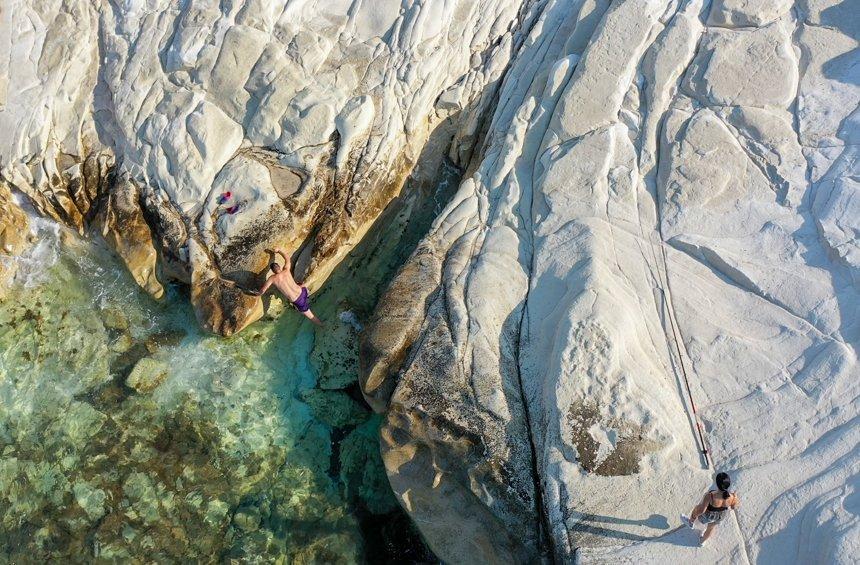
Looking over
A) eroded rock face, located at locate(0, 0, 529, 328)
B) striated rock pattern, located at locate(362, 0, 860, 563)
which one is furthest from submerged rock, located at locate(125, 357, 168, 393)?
striated rock pattern, located at locate(362, 0, 860, 563)

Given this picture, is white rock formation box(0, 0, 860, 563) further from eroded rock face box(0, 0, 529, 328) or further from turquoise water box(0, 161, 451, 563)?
turquoise water box(0, 161, 451, 563)

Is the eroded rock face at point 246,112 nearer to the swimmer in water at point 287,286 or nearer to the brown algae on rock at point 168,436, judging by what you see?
the swimmer in water at point 287,286

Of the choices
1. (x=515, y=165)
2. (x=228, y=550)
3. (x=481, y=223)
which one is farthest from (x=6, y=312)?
(x=515, y=165)

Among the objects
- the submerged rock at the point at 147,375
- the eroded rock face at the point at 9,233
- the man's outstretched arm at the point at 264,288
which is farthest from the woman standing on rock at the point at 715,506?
the eroded rock face at the point at 9,233

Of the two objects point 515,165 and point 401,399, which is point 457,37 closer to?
point 515,165

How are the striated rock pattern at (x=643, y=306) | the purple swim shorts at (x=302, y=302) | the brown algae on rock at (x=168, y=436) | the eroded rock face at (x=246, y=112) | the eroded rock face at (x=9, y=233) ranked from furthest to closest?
1. the eroded rock face at (x=9, y=233)
2. the eroded rock face at (x=246, y=112)
3. the purple swim shorts at (x=302, y=302)
4. the brown algae on rock at (x=168, y=436)
5. the striated rock pattern at (x=643, y=306)
